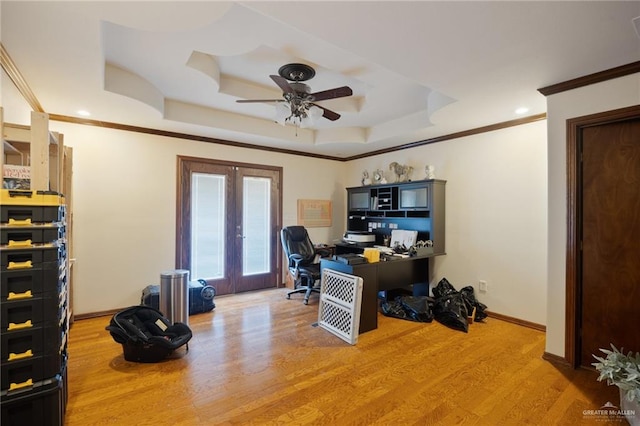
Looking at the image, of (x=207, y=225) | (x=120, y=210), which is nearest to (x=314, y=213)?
(x=207, y=225)

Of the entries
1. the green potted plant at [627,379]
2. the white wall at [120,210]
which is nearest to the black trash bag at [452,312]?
the green potted plant at [627,379]

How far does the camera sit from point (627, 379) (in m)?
1.79

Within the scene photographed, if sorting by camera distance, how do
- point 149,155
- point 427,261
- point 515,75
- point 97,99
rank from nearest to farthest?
1. point 515,75
2. point 97,99
3. point 149,155
4. point 427,261

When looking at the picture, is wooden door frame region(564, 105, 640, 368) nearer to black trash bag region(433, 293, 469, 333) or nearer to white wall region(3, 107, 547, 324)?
white wall region(3, 107, 547, 324)

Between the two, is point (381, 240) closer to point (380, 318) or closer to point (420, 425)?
point (380, 318)

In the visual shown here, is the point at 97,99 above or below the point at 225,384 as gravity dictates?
above

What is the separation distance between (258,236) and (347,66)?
3.04 m

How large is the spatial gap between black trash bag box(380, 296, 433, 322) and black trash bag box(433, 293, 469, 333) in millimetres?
102

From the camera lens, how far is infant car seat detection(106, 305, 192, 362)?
2.47m

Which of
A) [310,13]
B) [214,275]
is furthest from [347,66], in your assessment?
[214,275]

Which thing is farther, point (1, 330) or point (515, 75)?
point (515, 75)

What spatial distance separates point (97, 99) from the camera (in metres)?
2.93

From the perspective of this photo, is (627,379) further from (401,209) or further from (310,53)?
(310,53)

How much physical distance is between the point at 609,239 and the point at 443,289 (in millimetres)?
1902
